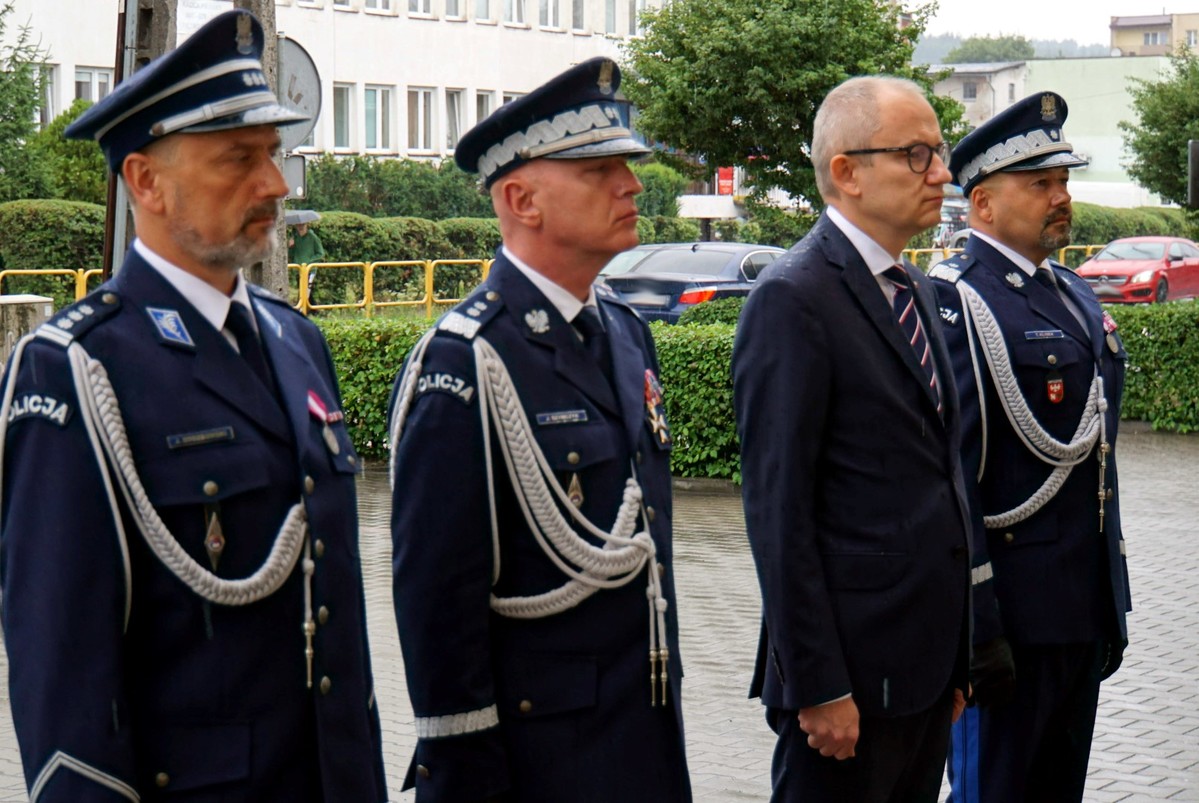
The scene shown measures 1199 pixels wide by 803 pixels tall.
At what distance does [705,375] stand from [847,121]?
917 centimetres

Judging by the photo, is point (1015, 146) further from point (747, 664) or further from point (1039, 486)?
point (747, 664)

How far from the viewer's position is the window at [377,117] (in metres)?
45.6

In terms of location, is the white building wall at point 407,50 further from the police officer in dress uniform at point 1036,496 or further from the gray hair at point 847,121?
the gray hair at point 847,121

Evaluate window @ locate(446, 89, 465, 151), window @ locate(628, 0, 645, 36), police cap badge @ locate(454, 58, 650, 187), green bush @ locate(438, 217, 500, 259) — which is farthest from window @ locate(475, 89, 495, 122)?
police cap badge @ locate(454, 58, 650, 187)

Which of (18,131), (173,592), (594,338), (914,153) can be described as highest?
(18,131)

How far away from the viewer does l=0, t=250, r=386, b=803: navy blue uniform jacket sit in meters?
2.71

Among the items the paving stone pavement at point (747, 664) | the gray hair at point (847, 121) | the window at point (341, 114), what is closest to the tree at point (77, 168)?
the window at point (341, 114)

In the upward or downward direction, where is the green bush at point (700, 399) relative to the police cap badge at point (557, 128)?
downward

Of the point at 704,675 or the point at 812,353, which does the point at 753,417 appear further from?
the point at 704,675

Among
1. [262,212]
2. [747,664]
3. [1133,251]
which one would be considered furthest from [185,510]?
[1133,251]

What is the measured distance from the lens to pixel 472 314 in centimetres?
349

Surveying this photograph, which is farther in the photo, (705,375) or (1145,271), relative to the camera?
(1145,271)

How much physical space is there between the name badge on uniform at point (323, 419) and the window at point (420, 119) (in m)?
44.7

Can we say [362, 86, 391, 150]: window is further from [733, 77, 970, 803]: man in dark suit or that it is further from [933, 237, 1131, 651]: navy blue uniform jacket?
[733, 77, 970, 803]: man in dark suit
